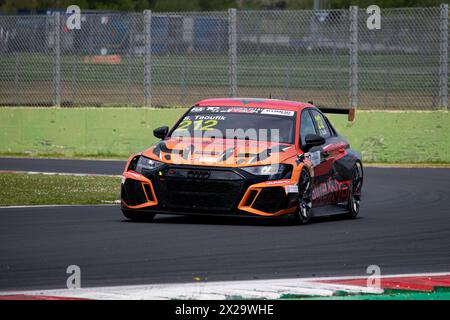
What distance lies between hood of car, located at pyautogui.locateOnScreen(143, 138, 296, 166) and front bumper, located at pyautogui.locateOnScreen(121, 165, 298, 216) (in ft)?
0.38

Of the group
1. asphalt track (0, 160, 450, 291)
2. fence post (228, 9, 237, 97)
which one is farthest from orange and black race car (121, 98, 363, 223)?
fence post (228, 9, 237, 97)

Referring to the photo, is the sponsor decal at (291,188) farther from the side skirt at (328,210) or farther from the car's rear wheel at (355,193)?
the car's rear wheel at (355,193)

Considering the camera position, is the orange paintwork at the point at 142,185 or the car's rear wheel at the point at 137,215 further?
the car's rear wheel at the point at 137,215

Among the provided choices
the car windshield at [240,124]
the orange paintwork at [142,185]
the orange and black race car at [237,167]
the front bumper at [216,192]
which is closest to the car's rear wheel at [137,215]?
the orange and black race car at [237,167]

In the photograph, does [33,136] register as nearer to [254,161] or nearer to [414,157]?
[414,157]

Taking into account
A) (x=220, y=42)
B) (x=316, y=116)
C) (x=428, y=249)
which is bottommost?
(x=428, y=249)

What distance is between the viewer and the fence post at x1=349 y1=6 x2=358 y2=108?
22719 mm

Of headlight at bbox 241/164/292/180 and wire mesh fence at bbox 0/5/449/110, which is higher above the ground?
wire mesh fence at bbox 0/5/449/110

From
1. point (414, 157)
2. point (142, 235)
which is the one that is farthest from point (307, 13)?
point (142, 235)

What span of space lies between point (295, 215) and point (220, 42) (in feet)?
36.5

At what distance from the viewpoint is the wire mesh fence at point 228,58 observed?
22656 millimetres

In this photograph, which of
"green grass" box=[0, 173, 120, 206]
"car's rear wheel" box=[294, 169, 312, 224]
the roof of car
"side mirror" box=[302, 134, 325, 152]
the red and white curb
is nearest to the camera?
the red and white curb

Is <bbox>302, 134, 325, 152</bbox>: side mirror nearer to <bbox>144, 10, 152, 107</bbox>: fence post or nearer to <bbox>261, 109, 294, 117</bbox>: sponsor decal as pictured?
<bbox>261, 109, 294, 117</bbox>: sponsor decal

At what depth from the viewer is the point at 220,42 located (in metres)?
23.8
